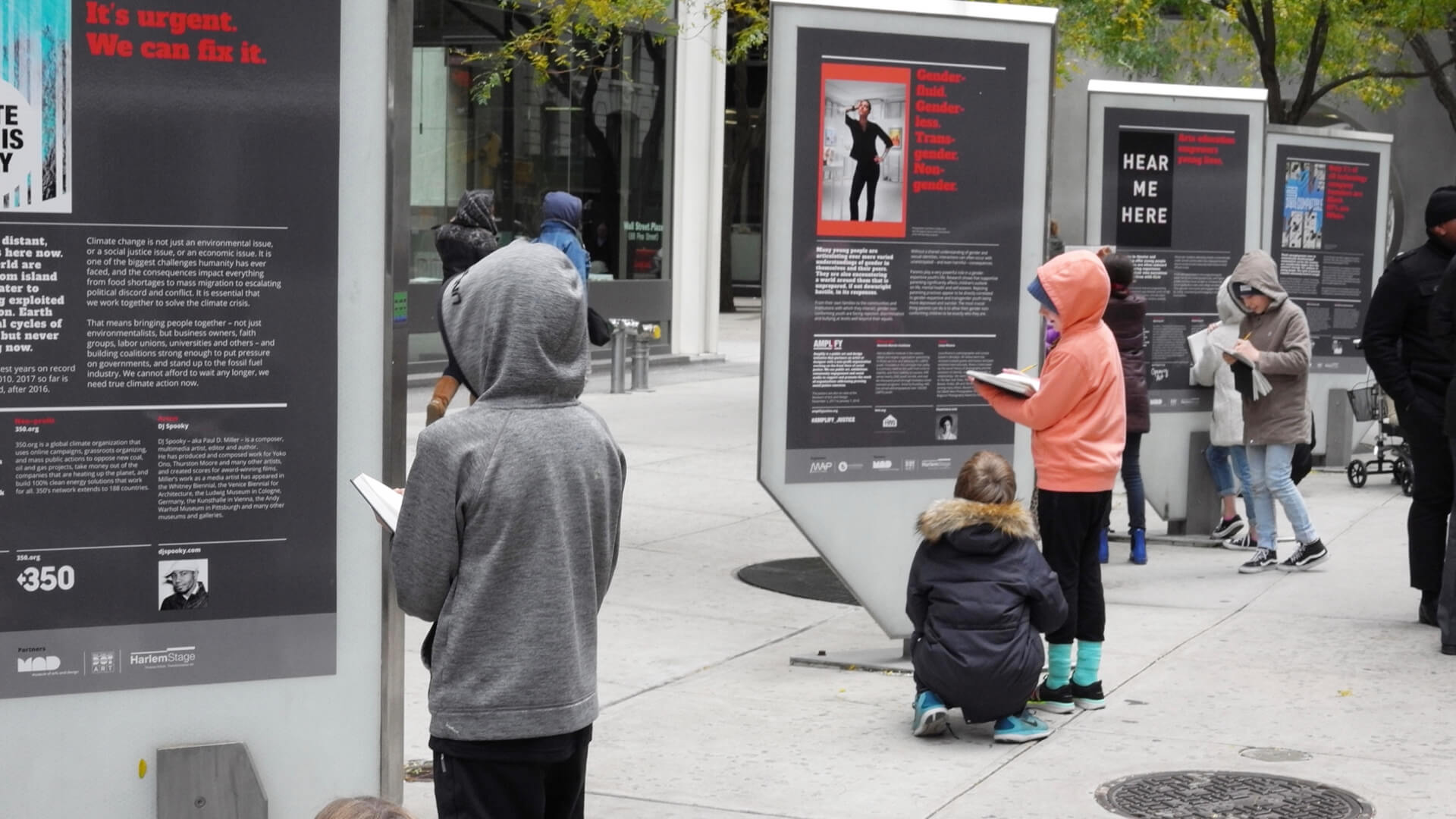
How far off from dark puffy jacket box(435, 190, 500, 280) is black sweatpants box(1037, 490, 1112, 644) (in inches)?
145

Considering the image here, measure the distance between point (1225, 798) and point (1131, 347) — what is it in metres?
4.80

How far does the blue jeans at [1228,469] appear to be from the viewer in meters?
10.9

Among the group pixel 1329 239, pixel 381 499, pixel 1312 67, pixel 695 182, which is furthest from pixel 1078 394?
pixel 695 182

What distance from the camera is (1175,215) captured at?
11695 mm

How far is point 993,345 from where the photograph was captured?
8.01 meters

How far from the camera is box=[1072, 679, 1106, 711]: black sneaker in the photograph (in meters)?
7.15

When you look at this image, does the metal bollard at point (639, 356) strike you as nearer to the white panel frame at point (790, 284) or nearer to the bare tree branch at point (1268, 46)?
the bare tree branch at point (1268, 46)

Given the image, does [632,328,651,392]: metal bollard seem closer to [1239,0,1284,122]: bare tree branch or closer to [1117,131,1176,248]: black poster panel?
[1239,0,1284,122]: bare tree branch

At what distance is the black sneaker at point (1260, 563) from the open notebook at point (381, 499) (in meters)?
7.37

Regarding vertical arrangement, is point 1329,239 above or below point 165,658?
above

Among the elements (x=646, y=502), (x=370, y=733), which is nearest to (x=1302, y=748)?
(x=370, y=733)

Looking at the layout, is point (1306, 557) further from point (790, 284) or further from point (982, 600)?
point (982, 600)

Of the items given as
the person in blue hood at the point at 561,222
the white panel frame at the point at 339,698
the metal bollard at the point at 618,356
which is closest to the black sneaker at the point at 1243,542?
the person in blue hood at the point at 561,222

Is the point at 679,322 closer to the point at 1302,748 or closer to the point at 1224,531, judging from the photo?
the point at 1224,531
